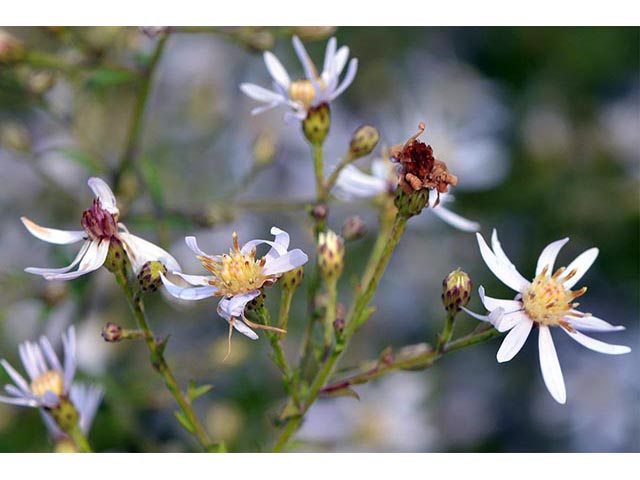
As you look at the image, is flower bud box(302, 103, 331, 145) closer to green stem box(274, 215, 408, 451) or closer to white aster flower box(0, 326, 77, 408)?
green stem box(274, 215, 408, 451)

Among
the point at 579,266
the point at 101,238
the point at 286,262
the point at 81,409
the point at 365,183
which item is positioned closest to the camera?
the point at 286,262

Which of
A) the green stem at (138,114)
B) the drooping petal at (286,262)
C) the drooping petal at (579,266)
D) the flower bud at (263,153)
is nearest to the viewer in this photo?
the drooping petal at (286,262)

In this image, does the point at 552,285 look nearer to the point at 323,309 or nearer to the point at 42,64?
the point at 323,309

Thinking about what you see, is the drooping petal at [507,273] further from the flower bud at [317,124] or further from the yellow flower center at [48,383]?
the yellow flower center at [48,383]

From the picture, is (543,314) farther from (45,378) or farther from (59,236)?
(45,378)

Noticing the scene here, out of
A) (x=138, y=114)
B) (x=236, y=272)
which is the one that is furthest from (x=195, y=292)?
(x=138, y=114)

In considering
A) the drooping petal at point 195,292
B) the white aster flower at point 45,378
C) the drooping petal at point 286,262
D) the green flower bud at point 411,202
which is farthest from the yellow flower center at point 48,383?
the green flower bud at point 411,202
